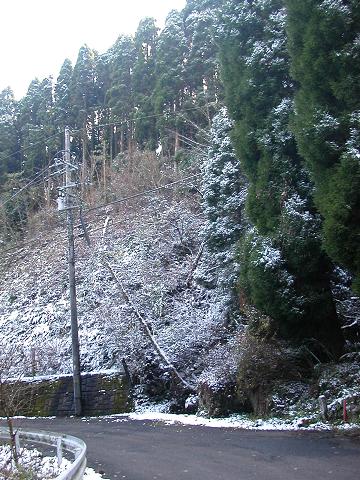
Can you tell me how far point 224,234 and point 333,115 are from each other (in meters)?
8.04

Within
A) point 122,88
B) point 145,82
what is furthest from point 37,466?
point 122,88

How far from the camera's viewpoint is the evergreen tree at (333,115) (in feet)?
35.9

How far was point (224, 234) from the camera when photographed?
19.2 metres

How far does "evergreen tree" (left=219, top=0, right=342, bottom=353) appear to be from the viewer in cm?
1351

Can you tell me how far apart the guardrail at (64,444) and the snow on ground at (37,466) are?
235 millimetres

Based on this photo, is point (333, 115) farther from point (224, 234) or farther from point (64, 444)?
point (64, 444)

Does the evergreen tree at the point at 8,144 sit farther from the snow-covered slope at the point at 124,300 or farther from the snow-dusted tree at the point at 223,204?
the snow-dusted tree at the point at 223,204

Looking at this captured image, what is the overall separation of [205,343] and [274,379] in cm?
624

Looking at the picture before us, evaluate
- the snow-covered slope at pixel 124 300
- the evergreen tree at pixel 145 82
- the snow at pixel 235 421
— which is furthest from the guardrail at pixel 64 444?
the evergreen tree at pixel 145 82

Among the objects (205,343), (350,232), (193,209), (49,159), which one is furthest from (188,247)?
(49,159)

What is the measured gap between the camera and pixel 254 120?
15.1 m

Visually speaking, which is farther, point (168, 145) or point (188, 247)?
point (168, 145)

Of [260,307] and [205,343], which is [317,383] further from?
[205,343]

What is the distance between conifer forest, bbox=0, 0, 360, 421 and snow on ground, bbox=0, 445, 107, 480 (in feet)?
18.3
